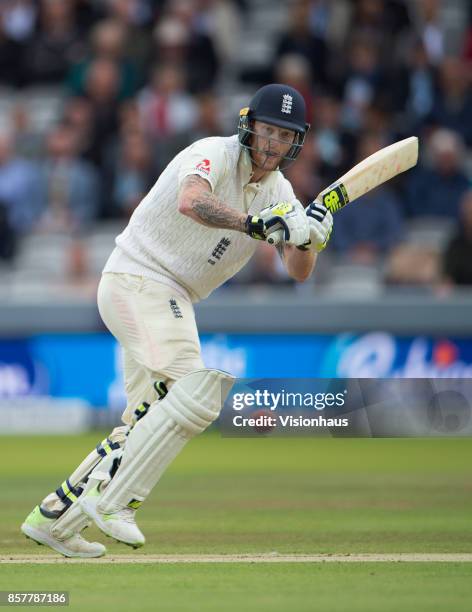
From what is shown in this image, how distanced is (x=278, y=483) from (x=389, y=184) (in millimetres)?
4758

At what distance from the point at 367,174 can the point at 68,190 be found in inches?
296

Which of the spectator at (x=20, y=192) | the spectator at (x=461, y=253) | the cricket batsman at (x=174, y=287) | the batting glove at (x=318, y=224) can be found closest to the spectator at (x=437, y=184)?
the spectator at (x=461, y=253)

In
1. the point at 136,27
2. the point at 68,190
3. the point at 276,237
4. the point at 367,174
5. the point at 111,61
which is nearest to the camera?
the point at 276,237

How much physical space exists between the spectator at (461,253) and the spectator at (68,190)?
3.37m

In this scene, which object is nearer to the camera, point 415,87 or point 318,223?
point 318,223

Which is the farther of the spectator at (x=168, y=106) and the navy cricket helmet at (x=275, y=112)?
the spectator at (x=168, y=106)

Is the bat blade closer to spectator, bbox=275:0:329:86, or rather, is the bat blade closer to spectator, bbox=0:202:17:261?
spectator, bbox=0:202:17:261

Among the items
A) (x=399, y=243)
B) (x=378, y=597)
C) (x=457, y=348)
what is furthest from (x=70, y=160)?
(x=378, y=597)

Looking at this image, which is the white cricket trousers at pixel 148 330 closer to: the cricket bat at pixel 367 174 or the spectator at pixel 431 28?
the cricket bat at pixel 367 174

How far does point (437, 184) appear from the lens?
12367mm

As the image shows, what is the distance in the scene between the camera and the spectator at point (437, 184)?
40.1 ft

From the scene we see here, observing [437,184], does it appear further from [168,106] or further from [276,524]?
[276,524]

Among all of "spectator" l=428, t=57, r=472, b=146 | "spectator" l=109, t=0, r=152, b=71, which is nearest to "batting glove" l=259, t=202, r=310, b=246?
"spectator" l=428, t=57, r=472, b=146

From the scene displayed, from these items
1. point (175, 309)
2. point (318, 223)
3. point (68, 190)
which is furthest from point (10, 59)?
point (318, 223)
